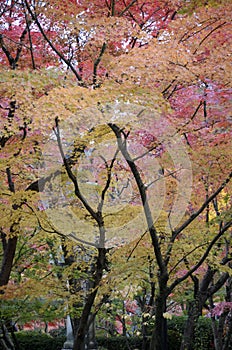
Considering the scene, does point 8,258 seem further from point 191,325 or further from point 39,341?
point 39,341

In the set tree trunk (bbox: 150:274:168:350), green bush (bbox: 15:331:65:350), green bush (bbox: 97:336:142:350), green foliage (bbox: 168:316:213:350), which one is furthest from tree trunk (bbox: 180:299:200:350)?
green bush (bbox: 15:331:65:350)

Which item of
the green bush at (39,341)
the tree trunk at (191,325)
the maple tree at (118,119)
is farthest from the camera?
the green bush at (39,341)

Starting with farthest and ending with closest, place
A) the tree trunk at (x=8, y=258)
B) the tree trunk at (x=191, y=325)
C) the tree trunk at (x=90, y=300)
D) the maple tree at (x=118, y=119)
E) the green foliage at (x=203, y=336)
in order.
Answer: the green foliage at (x=203, y=336), the tree trunk at (x=191, y=325), the tree trunk at (x=8, y=258), the tree trunk at (x=90, y=300), the maple tree at (x=118, y=119)

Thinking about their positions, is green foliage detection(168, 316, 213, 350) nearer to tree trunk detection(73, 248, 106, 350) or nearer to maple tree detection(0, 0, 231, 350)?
maple tree detection(0, 0, 231, 350)

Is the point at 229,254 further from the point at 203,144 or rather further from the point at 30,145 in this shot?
the point at 30,145

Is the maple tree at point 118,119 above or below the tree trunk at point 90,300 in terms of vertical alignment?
above

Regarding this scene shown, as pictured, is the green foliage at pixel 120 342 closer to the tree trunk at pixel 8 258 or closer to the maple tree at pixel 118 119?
the maple tree at pixel 118 119

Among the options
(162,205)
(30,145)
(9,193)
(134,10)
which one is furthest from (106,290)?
(134,10)

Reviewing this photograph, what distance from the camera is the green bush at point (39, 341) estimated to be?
563 inches

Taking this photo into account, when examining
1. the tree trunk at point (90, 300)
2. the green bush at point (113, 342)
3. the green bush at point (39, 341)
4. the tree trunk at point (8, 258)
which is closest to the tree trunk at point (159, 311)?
the tree trunk at point (90, 300)

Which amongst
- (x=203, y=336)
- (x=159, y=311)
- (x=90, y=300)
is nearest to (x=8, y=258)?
(x=90, y=300)

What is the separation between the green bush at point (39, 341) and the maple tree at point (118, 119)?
7.70 meters

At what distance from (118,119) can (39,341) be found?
1163 centimetres

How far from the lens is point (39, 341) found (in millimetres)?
14578
